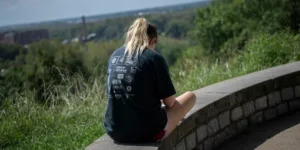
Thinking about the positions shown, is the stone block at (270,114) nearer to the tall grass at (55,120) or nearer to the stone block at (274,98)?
the stone block at (274,98)

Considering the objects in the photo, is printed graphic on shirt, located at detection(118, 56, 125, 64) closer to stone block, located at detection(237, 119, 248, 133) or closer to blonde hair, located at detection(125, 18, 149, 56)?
blonde hair, located at detection(125, 18, 149, 56)

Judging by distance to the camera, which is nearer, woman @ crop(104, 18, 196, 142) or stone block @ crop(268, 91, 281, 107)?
woman @ crop(104, 18, 196, 142)

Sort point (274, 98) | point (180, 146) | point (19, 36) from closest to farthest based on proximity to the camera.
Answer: point (180, 146)
point (274, 98)
point (19, 36)

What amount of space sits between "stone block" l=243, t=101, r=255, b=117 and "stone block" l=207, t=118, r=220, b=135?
0.43 meters

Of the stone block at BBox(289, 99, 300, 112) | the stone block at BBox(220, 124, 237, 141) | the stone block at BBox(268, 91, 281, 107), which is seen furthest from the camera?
the stone block at BBox(289, 99, 300, 112)

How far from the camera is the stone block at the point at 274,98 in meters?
4.42

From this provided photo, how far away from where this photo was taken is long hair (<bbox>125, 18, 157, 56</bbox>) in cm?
310

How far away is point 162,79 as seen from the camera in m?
3.05

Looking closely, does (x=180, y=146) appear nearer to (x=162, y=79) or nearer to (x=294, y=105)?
(x=162, y=79)

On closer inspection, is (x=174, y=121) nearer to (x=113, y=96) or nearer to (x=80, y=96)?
(x=113, y=96)

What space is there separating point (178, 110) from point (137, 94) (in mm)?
442

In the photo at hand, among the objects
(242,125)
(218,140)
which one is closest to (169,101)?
(218,140)

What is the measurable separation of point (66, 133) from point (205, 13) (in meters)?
30.6

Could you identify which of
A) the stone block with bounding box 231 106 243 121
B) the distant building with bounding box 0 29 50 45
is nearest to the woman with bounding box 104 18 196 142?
the stone block with bounding box 231 106 243 121
